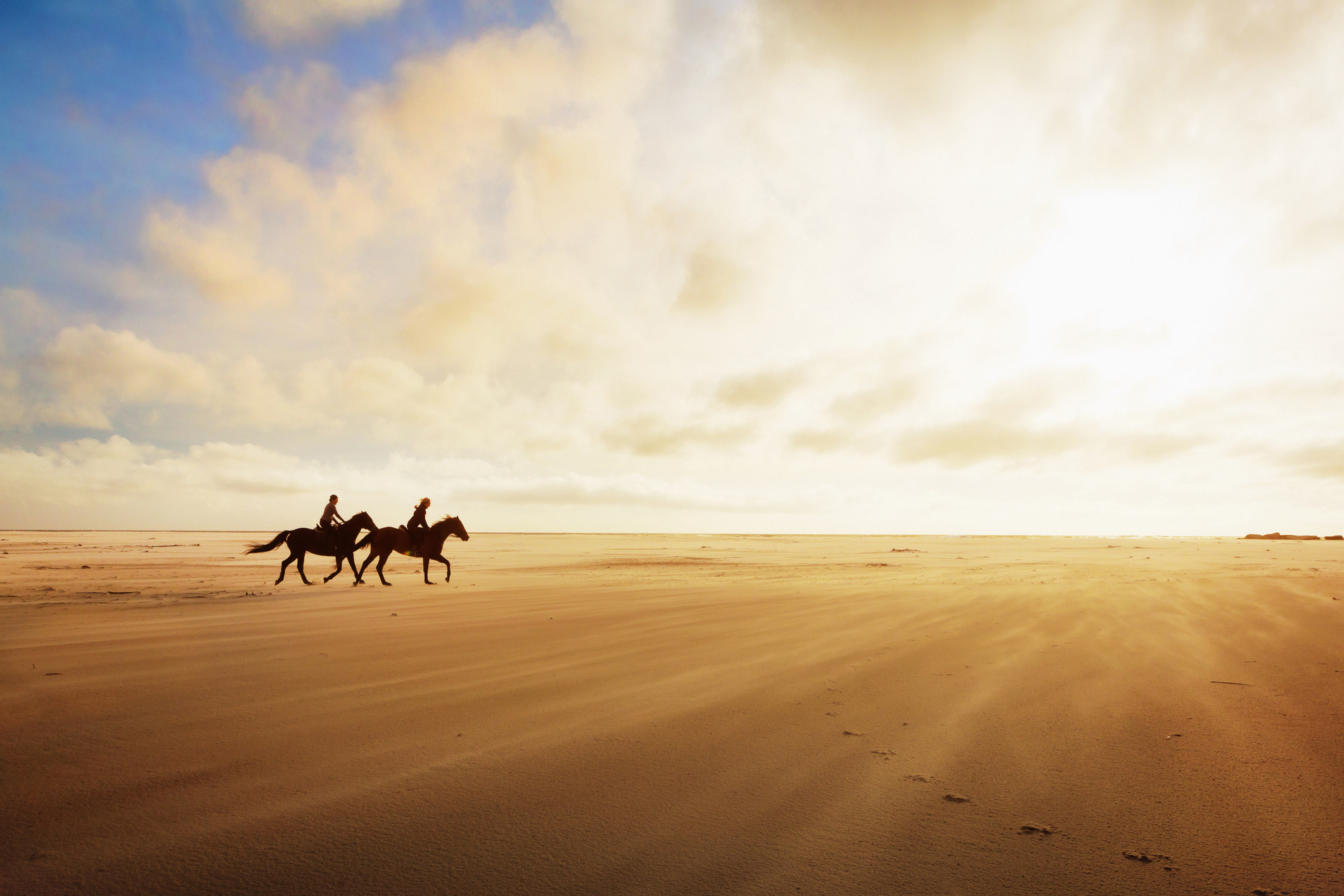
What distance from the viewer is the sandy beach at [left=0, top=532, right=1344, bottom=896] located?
2562 millimetres

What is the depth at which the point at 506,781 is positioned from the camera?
3.40m

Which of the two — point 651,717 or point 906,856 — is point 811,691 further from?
point 906,856

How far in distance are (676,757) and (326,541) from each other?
57.6ft

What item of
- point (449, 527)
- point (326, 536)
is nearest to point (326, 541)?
point (326, 536)

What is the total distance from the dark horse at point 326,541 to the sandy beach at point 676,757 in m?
9.11

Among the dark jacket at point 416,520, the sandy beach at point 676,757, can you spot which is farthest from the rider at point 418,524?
the sandy beach at point 676,757

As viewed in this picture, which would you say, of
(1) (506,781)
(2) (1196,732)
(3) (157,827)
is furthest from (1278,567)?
(3) (157,827)

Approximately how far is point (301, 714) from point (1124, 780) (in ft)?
18.7

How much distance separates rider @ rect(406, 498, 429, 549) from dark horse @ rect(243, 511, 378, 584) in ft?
3.39

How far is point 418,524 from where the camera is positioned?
18609 millimetres

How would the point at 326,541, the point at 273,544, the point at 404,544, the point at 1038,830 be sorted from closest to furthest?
the point at 1038,830 < the point at 273,544 < the point at 326,541 < the point at 404,544

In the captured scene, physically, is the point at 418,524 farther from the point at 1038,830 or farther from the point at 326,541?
the point at 1038,830

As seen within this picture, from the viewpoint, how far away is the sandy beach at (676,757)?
2562 millimetres

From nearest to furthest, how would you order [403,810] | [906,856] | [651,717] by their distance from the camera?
[906,856] < [403,810] < [651,717]
